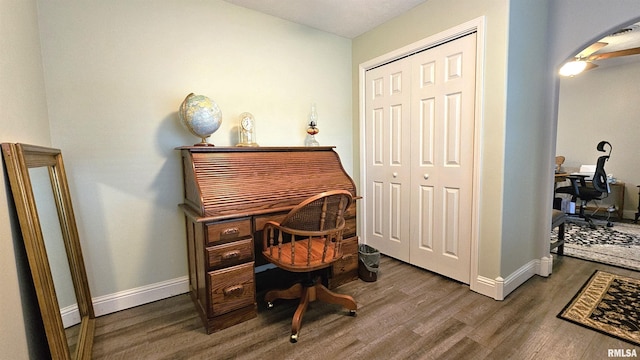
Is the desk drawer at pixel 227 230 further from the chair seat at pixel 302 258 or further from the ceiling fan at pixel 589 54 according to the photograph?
the ceiling fan at pixel 589 54

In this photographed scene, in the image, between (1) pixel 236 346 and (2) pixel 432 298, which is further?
(2) pixel 432 298

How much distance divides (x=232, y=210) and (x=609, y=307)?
266 centimetres

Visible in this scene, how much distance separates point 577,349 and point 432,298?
2.63 feet

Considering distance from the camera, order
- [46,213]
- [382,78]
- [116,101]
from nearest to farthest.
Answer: [46,213]
[116,101]
[382,78]

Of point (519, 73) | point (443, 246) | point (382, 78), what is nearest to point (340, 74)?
point (382, 78)

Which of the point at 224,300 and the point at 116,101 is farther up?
the point at 116,101

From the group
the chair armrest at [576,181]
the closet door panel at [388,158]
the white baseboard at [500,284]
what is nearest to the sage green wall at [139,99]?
the closet door panel at [388,158]

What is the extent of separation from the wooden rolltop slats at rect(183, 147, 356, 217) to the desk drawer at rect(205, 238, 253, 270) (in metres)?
0.20

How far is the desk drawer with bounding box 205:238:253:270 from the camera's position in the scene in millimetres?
1666

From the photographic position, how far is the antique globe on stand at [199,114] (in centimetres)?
189

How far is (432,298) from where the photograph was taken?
206 cm

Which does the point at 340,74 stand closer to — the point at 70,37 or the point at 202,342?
the point at 70,37

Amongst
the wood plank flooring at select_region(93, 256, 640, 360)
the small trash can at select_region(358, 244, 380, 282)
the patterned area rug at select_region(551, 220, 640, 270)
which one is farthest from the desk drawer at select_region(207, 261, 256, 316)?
the patterned area rug at select_region(551, 220, 640, 270)

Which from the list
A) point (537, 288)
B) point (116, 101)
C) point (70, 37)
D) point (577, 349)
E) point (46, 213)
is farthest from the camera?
point (537, 288)
